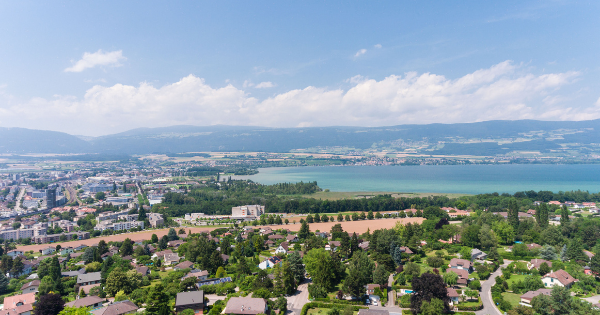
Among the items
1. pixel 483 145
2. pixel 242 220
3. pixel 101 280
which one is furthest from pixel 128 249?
pixel 483 145

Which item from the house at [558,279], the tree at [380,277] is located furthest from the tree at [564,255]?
the tree at [380,277]

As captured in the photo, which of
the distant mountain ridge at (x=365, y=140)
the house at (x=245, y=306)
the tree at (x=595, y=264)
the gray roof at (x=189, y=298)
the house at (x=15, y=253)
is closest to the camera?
the house at (x=245, y=306)

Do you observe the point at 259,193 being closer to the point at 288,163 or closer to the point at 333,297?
the point at 333,297

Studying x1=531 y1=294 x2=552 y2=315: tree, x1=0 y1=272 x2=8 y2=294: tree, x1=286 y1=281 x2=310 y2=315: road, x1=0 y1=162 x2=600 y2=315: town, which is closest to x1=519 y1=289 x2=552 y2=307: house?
x1=0 y1=162 x2=600 y2=315: town

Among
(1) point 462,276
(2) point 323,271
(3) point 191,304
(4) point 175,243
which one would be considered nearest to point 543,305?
(1) point 462,276

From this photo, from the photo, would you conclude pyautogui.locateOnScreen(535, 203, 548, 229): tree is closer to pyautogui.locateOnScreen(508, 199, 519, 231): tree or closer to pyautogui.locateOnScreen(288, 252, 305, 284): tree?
pyautogui.locateOnScreen(508, 199, 519, 231): tree

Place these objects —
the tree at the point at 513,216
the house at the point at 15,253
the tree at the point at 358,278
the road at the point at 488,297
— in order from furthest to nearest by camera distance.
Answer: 1. the tree at the point at 513,216
2. the house at the point at 15,253
3. the tree at the point at 358,278
4. the road at the point at 488,297

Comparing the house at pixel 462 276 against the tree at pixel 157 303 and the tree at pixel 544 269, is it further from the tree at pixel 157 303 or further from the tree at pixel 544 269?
the tree at pixel 157 303

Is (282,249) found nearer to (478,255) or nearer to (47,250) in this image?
(478,255)
